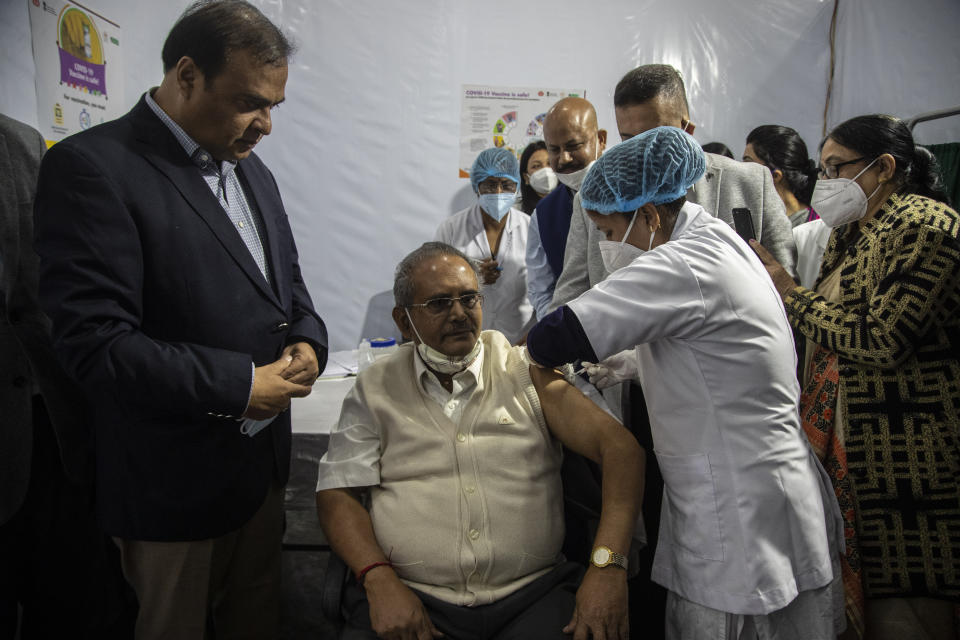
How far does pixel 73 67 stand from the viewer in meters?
2.57

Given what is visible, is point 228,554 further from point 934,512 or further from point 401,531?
point 934,512

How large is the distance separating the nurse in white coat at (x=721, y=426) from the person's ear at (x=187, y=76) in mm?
1015

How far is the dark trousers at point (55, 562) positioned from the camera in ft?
5.74

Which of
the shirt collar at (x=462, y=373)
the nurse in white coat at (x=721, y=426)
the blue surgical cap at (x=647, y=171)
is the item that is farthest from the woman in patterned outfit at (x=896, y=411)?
the shirt collar at (x=462, y=373)

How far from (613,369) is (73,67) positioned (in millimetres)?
2623

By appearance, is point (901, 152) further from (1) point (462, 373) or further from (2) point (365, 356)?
(2) point (365, 356)

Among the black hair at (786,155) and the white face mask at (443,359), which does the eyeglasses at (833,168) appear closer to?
the black hair at (786,155)

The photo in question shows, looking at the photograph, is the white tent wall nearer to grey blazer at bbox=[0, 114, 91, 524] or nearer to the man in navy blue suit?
grey blazer at bbox=[0, 114, 91, 524]

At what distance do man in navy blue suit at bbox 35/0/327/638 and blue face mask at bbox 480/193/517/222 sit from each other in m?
1.97

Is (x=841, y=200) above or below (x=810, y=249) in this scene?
above

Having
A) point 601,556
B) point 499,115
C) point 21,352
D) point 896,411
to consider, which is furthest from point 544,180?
point 21,352

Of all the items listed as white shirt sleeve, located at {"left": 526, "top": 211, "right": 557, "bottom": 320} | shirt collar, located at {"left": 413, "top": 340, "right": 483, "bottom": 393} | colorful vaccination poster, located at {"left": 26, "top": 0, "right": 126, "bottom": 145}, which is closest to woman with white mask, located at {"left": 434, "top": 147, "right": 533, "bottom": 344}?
white shirt sleeve, located at {"left": 526, "top": 211, "right": 557, "bottom": 320}

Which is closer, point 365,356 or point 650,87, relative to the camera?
point 650,87

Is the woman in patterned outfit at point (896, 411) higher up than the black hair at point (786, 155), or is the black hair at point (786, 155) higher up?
the black hair at point (786, 155)
